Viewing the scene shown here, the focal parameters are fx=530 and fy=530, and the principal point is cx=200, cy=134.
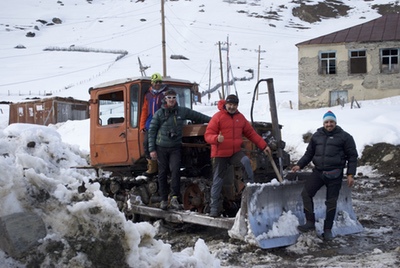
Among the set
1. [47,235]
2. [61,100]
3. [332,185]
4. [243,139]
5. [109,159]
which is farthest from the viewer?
[61,100]

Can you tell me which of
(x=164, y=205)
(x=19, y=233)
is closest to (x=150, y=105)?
(x=164, y=205)

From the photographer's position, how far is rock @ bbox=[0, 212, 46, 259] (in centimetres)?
356

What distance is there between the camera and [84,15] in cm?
10688

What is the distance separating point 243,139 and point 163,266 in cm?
385

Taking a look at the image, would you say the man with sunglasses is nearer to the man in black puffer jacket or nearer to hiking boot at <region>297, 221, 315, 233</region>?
the man in black puffer jacket

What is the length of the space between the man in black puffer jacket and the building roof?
24.7 m

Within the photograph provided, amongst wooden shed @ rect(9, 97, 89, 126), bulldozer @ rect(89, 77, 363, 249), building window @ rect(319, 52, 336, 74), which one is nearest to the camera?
bulldozer @ rect(89, 77, 363, 249)

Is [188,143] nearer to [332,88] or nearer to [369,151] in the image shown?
[369,151]

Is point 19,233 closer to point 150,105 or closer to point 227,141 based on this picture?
point 227,141

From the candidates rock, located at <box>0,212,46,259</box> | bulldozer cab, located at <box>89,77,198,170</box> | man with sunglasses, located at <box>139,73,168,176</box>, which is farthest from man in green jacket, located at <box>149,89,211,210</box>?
rock, located at <box>0,212,46,259</box>

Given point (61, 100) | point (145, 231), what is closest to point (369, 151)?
point (145, 231)

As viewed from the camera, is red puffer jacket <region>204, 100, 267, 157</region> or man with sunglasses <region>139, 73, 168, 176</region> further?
man with sunglasses <region>139, 73, 168, 176</region>

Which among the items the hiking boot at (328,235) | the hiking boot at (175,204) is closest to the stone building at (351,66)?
the hiking boot at (175,204)

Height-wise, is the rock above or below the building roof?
below
